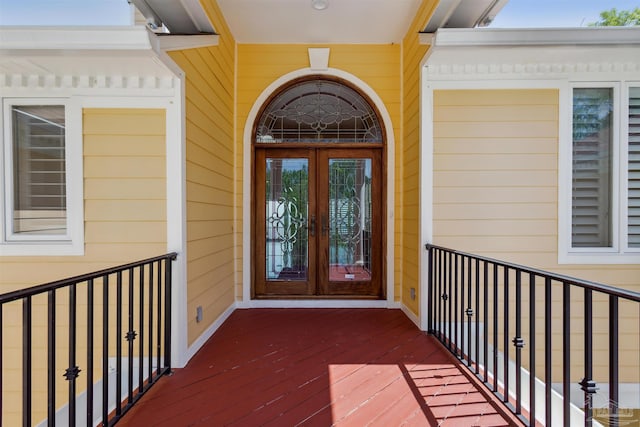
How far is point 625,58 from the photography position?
3260 mm

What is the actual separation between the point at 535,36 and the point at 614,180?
5.40ft

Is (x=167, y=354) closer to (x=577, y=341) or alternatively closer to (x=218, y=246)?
(x=218, y=246)

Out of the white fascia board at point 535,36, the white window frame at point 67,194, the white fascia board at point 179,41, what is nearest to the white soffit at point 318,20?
the white fascia board at point 179,41

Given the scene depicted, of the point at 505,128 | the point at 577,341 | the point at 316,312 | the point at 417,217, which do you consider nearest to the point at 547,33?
the point at 505,128

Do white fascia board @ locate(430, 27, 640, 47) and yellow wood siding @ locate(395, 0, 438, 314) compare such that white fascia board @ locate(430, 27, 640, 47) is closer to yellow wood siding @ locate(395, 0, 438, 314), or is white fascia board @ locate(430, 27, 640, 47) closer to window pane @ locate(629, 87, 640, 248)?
yellow wood siding @ locate(395, 0, 438, 314)

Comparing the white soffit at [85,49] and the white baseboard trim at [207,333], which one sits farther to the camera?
the white baseboard trim at [207,333]

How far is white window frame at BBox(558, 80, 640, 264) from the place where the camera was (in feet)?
11.3

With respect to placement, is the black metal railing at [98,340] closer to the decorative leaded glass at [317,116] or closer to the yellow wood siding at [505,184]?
the decorative leaded glass at [317,116]

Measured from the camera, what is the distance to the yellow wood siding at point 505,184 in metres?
3.44

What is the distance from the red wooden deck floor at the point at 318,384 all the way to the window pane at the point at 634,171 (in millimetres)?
2242

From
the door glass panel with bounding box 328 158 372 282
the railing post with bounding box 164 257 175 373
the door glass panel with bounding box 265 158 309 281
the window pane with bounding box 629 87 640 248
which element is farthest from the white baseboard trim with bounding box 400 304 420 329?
the railing post with bounding box 164 257 175 373

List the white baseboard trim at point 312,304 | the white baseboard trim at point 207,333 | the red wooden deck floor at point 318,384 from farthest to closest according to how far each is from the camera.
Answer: the white baseboard trim at point 312,304 < the white baseboard trim at point 207,333 < the red wooden deck floor at point 318,384

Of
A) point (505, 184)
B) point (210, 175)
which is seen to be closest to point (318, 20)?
point (210, 175)

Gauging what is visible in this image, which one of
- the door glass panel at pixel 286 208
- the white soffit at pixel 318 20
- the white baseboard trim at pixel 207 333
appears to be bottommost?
the white baseboard trim at pixel 207 333
